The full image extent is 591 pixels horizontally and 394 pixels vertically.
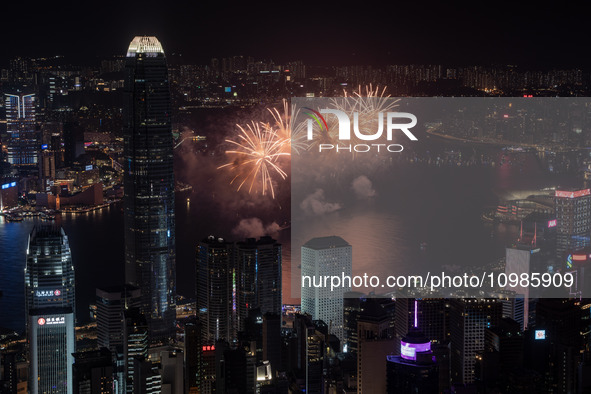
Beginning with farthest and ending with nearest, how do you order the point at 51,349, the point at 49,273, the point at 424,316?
the point at 49,273 < the point at 51,349 < the point at 424,316

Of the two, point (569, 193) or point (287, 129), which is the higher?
point (287, 129)

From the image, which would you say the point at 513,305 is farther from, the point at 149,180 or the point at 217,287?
the point at 149,180

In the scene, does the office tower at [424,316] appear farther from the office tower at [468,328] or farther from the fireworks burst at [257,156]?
the fireworks burst at [257,156]

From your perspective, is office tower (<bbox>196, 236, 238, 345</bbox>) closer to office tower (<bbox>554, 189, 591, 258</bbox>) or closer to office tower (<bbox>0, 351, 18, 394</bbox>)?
office tower (<bbox>0, 351, 18, 394</bbox>)

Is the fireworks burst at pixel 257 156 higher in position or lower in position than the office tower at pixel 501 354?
higher

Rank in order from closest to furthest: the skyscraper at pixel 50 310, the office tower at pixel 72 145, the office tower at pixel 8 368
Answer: the office tower at pixel 8 368, the skyscraper at pixel 50 310, the office tower at pixel 72 145

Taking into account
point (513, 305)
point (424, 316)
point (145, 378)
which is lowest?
point (145, 378)

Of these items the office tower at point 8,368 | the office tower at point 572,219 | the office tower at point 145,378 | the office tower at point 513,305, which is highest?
the office tower at point 572,219

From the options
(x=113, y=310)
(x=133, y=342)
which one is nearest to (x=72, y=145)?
(x=113, y=310)

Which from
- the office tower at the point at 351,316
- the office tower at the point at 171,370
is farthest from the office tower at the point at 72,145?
the office tower at the point at 351,316
